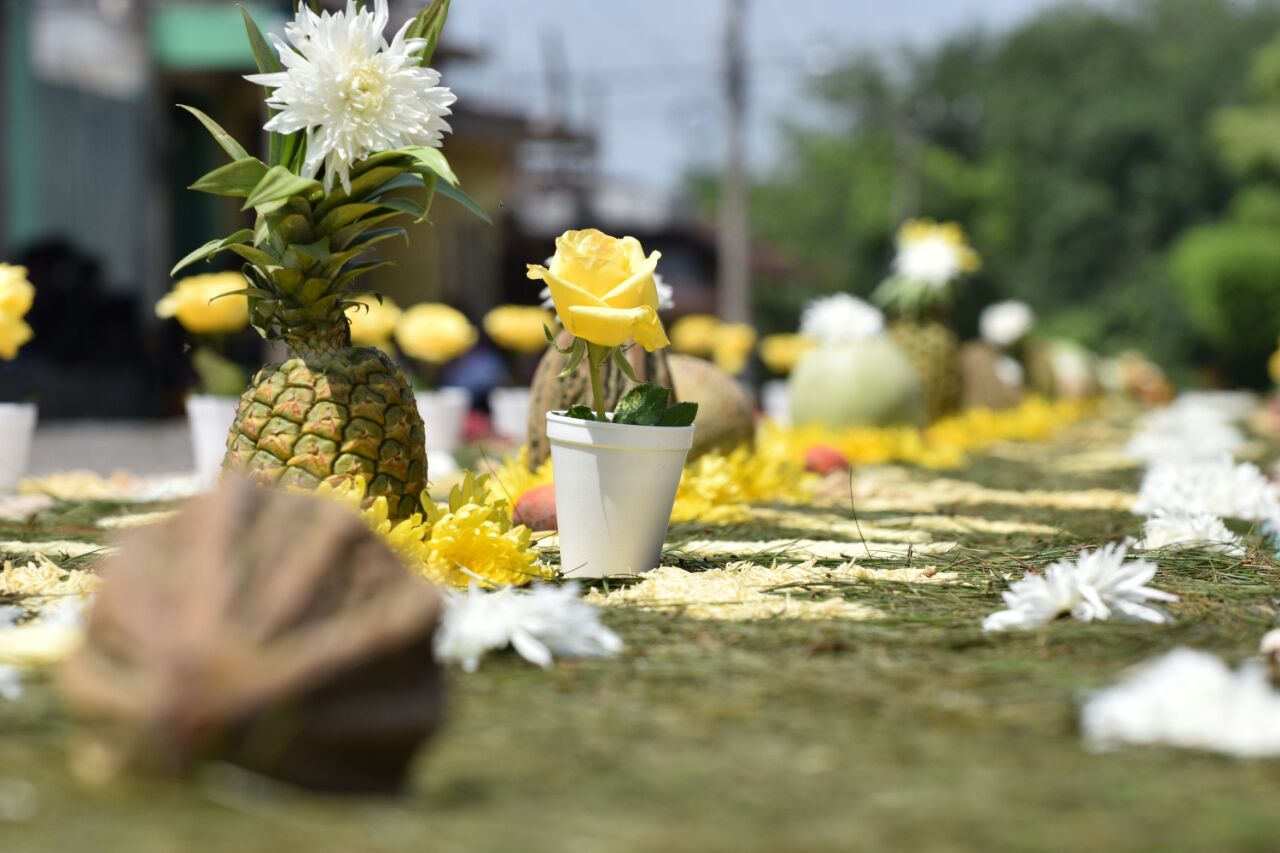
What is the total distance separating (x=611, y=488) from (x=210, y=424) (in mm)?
3287

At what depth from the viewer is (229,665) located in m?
1.77

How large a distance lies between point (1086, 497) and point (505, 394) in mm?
3698

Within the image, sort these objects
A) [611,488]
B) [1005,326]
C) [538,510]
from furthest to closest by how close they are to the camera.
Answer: [1005,326], [538,510], [611,488]

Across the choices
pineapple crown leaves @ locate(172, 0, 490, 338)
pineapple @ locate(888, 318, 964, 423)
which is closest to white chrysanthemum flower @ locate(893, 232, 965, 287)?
pineapple @ locate(888, 318, 964, 423)

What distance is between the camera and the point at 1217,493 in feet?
15.0

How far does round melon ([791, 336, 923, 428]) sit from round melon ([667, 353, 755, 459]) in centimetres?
196

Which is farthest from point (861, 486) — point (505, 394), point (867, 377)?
point (505, 394)

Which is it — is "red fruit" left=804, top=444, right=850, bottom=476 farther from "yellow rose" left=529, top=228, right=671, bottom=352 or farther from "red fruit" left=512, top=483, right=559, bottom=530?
"yellow rose" left=529, top=228, right=671, bottom=352

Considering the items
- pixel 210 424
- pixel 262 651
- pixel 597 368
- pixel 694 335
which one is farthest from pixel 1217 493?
pixel 694 335

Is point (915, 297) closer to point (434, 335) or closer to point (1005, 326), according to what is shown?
point (434, 335)

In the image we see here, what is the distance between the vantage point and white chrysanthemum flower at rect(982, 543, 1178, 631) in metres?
2.73

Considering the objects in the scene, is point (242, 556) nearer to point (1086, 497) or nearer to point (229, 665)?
point (229, 665)

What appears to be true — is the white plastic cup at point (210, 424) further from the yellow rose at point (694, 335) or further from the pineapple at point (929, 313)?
the yellow rose at point (694, 335)

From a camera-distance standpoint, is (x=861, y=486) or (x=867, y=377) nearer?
(x=861, y=486)
